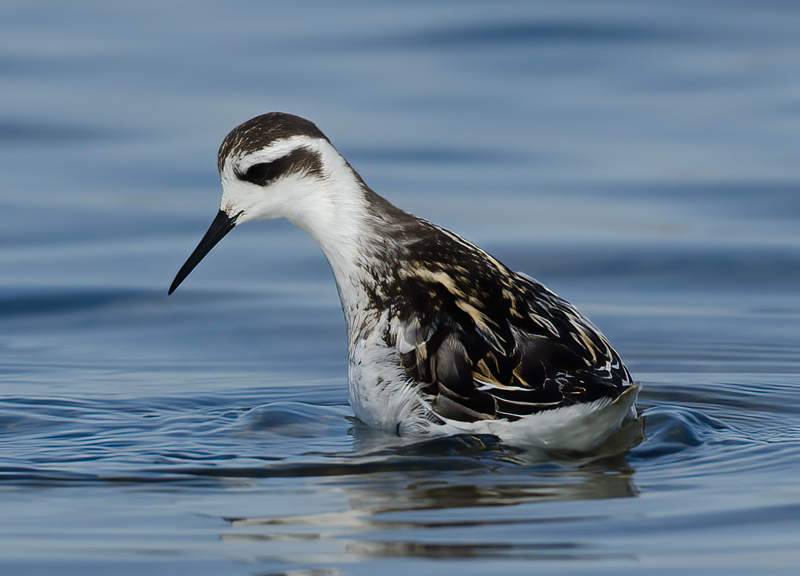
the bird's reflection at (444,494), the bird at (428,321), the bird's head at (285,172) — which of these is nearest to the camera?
the bird's reflection at (444,494)

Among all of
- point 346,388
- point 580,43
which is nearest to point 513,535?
point 346,388

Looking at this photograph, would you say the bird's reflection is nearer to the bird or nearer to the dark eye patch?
the bird

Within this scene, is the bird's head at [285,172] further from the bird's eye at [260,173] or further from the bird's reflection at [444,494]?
the bird's reflection at [444,494]

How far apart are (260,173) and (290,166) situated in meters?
0.15

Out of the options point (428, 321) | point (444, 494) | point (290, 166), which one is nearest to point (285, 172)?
point (290, 166)

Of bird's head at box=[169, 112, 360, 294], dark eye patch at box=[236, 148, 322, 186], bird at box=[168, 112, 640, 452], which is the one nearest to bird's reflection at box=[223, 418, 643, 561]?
bird at box=[168, 112, 640, 452]

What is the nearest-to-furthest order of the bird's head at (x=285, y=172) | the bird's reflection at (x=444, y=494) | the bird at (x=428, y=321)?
the bird's reflection at (x=444, y=494) → the bird at (x=428, y=321) → the bird's head at (x=285, y=172)

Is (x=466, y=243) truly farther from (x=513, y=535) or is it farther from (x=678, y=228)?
(x=678, y=228)

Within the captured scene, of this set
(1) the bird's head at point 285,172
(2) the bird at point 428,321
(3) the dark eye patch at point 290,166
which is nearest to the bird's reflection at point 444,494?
(2) the bird at point 428,321

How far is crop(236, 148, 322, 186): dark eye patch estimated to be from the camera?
7254mm

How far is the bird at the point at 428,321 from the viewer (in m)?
6.41

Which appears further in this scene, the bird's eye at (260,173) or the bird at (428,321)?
the bird's eye at (260,173)

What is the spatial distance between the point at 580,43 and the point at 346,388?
8.48 m

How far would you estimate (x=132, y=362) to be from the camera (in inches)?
345
